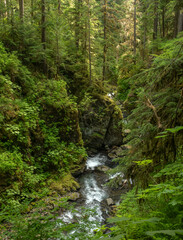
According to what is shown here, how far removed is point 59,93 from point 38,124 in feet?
10.2

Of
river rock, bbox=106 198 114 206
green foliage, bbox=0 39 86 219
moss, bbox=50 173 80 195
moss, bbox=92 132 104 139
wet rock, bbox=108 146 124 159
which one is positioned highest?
green foliage, bbox=0 39 86 219

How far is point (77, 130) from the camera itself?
12406mm

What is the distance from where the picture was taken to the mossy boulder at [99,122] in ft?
48.3

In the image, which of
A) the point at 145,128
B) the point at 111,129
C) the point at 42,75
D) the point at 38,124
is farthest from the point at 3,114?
the point at 111,129

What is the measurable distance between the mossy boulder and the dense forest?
3.6 inches

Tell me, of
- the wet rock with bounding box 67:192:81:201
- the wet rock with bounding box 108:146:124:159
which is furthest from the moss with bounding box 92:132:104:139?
the wet rock with bounding box 67:192:81:201

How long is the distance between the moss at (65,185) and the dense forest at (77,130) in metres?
0.06

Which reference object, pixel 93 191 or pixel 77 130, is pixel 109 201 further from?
pixel 77 130

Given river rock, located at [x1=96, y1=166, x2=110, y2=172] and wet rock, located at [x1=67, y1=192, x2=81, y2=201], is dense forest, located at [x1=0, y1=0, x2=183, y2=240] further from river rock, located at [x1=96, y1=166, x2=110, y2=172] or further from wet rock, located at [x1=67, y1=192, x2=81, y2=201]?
river rock, located at [x1=96, y1=166, x2=110, y2=172]

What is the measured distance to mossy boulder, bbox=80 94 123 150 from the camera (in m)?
14.7

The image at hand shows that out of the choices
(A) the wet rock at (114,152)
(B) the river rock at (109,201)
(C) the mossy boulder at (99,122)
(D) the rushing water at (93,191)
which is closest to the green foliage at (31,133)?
(D) the rushing water at (93,191)

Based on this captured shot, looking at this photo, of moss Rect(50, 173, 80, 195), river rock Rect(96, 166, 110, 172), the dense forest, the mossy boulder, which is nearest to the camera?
the dense forest

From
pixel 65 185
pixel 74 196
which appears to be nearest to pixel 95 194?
pixel 74 196

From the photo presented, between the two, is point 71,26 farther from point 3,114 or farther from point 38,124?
point 3,114
